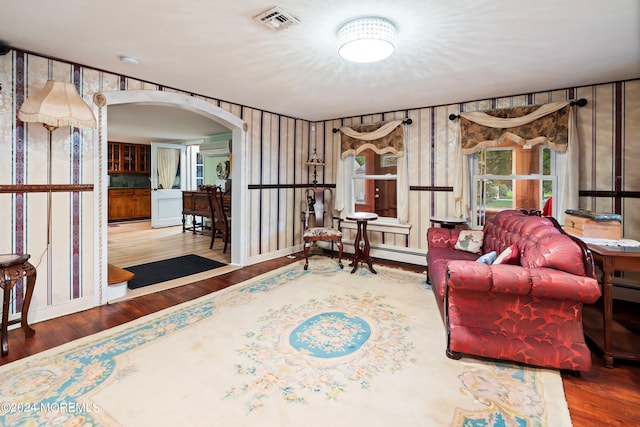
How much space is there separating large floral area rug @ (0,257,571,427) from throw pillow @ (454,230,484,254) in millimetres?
958

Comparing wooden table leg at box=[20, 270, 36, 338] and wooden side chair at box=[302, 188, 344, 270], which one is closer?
wooden table leg at box=[20, 270, 36, 338]

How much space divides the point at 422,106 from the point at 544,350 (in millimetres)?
3457

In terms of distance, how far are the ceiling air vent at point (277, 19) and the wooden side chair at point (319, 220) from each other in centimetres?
275

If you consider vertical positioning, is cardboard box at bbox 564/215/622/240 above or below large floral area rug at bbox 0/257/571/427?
above

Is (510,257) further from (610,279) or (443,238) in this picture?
(443,238)

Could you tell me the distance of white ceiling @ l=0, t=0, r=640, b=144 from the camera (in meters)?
2.01

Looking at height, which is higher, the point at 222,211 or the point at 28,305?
the point at 222,211

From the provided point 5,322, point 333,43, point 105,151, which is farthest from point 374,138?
point 5,322

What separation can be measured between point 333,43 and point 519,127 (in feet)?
8.82

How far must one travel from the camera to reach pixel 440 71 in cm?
309

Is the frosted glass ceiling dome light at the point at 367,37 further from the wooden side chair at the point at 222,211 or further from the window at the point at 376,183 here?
the wooden side chair at the point at 222,211

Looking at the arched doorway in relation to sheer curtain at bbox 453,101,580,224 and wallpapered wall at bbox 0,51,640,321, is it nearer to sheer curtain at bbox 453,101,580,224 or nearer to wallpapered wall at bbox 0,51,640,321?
wallpapered wall at bbox 0,51,640,321

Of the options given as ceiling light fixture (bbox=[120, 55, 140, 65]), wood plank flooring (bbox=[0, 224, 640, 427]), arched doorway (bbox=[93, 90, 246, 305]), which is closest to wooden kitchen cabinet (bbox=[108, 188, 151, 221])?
wood plank flooring (bbox=[0, 224, 640, 427])

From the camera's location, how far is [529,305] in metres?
1.98
